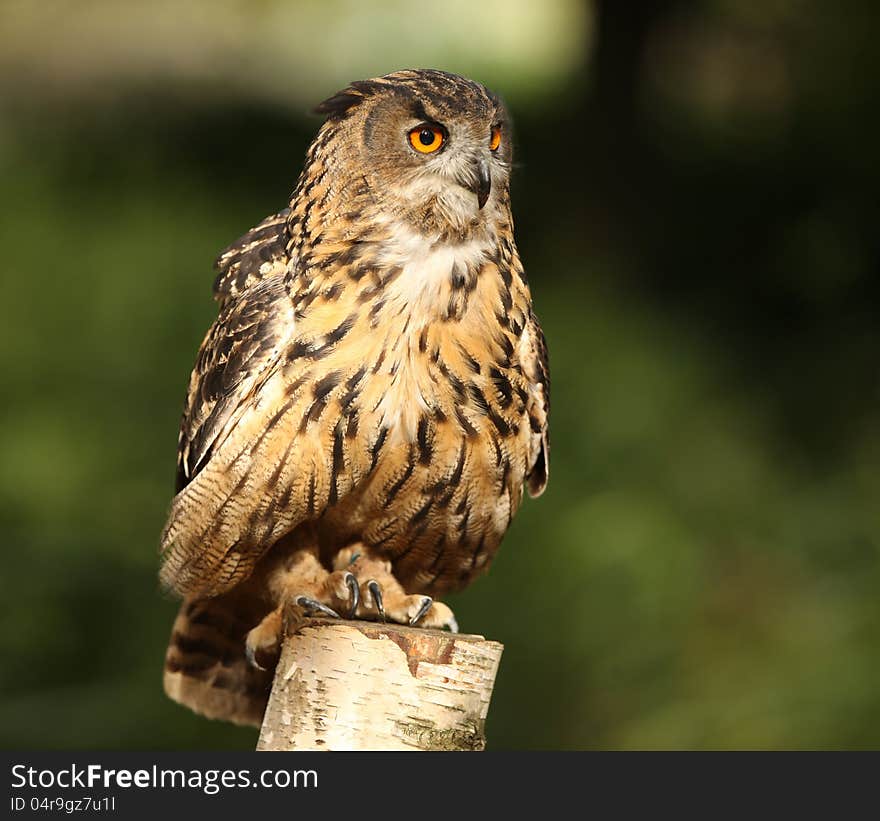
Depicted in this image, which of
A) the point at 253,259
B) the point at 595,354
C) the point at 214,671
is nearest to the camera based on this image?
the point at 253,259

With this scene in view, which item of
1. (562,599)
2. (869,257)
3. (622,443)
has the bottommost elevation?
(562,599)

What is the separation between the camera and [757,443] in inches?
200

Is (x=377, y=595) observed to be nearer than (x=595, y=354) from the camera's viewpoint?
Yes

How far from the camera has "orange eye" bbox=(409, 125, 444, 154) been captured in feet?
6.67

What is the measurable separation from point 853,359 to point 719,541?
1202 millimetres

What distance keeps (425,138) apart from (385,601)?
2.67ft

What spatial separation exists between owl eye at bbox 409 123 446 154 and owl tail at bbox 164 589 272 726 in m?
1.04

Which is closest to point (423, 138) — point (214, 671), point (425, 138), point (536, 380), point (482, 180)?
point (425, 138)

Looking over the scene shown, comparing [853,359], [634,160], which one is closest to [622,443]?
[853,359]

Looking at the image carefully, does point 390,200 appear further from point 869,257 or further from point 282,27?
point 282,27

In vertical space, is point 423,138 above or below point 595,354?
below

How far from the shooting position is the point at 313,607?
2156 mm

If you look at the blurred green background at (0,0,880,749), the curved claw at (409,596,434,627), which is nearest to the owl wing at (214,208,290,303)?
the curved claw at (409,596,434,627)

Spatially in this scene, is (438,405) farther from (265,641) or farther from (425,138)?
(265,641)
